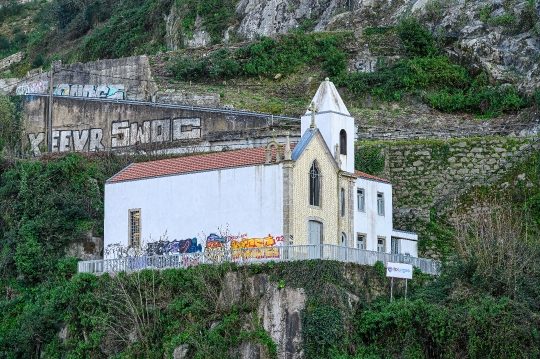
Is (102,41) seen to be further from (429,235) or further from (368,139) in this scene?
(429,235)

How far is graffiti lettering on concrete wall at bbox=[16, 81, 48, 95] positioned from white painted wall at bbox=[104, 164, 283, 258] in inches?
961

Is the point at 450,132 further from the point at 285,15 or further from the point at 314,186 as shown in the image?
the point at 285,15

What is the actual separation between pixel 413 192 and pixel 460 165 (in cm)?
266

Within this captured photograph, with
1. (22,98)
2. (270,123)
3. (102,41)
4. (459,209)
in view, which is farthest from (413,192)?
(102,41)

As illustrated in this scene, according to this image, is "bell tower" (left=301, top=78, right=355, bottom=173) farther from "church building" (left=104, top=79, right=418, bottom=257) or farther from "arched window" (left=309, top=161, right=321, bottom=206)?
"arched window" (left=309, top=161, right=321, bottom=206)

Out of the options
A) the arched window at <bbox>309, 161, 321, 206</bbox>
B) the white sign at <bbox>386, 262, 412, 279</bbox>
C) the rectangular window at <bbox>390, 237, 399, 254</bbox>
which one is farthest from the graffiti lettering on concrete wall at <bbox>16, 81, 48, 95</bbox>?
the white sign at <bbox>386, 262, 412, 279</bbox>

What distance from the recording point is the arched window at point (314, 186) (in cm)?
4897

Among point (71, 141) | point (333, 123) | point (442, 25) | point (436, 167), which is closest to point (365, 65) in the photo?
point (442, 25)

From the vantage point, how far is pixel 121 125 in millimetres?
67125

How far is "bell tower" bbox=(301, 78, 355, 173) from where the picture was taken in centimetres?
5138

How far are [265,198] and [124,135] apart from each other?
20805mm

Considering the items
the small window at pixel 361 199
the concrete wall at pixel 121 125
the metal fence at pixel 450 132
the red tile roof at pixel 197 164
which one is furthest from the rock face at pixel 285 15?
the small window at pixel 361 199

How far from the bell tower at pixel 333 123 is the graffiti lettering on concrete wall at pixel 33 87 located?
94.8 feet

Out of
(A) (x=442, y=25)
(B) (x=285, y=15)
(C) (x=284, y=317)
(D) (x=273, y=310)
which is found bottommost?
(C) (x=284, y=317)
